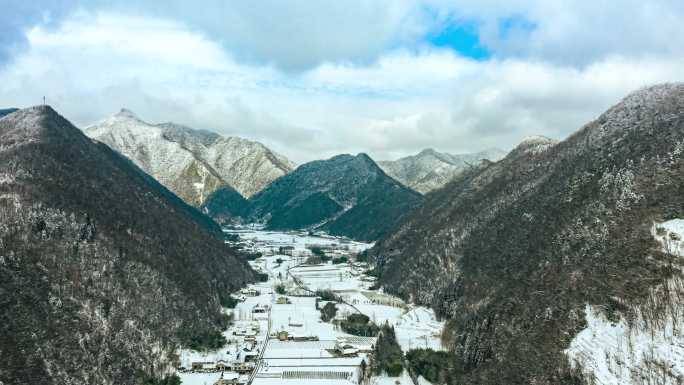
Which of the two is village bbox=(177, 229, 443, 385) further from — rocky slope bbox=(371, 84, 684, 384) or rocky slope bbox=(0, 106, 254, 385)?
rocky slope bbox=(371, 84, 684, 384)

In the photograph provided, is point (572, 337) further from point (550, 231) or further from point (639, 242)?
point (550, 231)

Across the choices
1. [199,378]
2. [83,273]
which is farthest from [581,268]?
[83,273]

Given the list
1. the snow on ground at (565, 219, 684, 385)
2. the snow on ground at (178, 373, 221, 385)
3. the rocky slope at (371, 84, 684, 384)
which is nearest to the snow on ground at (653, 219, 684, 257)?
the rocky slope at (371, 84, 684, 384)

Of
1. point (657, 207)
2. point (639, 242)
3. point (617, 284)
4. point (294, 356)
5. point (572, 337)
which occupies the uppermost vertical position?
point (657, 207)

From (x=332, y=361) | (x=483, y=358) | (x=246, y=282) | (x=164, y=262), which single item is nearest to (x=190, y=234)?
(x=246, y=282)

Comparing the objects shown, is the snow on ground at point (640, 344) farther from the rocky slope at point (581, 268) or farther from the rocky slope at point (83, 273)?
the rocky slope at point (83, 273)

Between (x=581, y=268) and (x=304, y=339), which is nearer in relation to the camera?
(x=581, y=268)

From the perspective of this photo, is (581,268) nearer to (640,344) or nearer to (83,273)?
(640,344)
